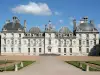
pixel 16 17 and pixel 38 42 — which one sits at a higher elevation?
pixel 16 17

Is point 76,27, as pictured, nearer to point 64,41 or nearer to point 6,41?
point 64,41

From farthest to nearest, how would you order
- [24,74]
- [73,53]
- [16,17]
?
[16,17] → [73,53] → [24,74]

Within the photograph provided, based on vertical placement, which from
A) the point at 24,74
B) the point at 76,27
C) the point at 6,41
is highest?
the point at 76,27

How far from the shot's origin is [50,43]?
5188cm

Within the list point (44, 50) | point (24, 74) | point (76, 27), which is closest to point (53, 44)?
point (44, 50)

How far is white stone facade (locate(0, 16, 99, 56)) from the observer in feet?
169

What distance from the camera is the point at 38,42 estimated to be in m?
52.0

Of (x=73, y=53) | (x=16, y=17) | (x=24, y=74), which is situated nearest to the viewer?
(x=24, y=74)

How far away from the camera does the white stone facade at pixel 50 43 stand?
169ft

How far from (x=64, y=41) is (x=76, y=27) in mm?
5151

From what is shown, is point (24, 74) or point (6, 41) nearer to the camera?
point (24, 74)

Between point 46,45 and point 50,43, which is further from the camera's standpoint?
point 50,43

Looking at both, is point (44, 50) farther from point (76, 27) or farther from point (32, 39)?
point (76, 27)

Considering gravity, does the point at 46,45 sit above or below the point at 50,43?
below
